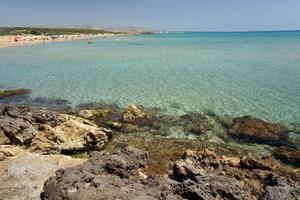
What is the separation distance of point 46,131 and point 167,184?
25.9 feet

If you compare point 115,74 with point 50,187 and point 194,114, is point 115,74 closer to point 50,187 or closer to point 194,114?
point 194,114

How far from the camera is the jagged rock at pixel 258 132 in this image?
53.7ft

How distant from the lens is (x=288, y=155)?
14.3 meters

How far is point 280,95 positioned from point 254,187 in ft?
62.7

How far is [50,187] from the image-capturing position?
302 inches

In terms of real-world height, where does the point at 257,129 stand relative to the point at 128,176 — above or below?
below

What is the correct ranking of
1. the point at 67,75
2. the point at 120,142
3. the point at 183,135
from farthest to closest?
the point at 67,75, the point at 183,135, the point at 120,142

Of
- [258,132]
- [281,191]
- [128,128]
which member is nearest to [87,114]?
[128,128]

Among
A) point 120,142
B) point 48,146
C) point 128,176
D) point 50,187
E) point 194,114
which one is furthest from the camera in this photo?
point 194,114

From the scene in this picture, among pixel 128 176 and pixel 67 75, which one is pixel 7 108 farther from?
pixel 67 75

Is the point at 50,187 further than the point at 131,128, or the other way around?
the point at 131,128

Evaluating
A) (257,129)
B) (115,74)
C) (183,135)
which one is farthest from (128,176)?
(115,74)

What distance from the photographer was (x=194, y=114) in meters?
20.4

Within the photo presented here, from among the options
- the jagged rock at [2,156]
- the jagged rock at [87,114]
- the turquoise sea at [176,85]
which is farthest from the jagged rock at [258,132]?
the jagged rock at [2,156]
